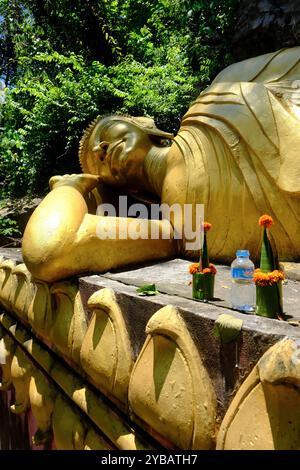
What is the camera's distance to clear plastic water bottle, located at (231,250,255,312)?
1.38m

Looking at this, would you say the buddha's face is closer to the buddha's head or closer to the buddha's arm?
the buddha's head

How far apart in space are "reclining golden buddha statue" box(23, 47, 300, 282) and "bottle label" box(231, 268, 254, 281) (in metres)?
0.68

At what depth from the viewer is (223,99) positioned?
7.41 feet

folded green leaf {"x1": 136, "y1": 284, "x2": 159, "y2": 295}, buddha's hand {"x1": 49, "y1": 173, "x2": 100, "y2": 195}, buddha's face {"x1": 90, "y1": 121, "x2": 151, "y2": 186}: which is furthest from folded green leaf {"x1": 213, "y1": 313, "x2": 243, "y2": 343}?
buddha's face {"x1": 90, "y1": 121, "x2": 151, "y2": 186}

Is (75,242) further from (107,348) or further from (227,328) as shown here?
(227,328)

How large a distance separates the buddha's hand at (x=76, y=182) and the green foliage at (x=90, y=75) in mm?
3273

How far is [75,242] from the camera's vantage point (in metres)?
2.01

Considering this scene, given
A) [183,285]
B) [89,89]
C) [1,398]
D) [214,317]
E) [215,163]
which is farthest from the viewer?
[89,89]

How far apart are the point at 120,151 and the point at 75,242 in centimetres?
117

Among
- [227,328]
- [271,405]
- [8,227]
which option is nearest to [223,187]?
[227,328]
